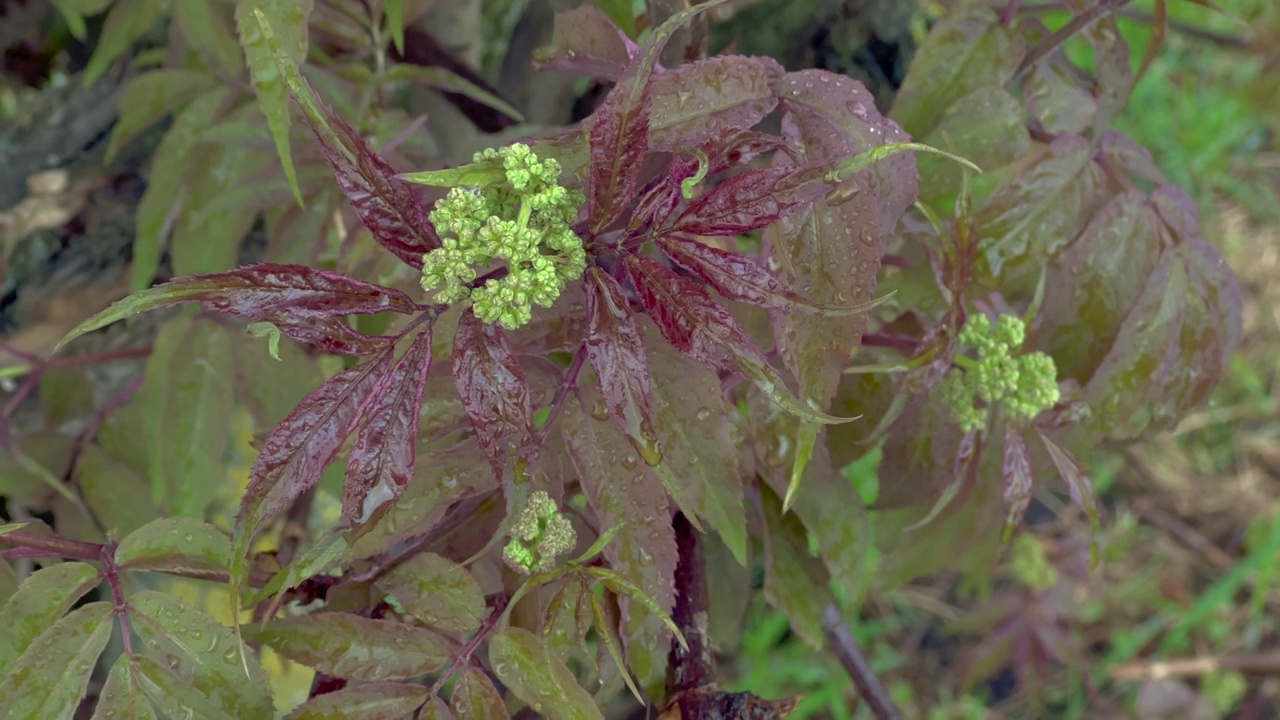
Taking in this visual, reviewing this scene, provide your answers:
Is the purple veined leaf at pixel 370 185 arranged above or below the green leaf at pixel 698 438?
above

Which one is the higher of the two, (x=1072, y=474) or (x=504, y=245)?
(x=504, y=245)

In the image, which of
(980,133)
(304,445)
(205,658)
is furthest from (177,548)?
(980,133)

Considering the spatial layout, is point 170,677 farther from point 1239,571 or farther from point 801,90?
point 1239,571

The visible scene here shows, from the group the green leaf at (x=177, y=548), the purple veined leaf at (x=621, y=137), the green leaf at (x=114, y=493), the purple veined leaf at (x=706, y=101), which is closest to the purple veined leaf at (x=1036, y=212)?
the purple veined leaf at (x=706, y=101)

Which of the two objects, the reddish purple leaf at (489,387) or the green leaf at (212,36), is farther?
the green leaf at (212,36)

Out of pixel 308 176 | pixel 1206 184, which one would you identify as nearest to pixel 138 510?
pixel 308 176

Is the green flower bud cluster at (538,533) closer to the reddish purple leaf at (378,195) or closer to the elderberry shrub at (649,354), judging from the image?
the elderberry shrub at (649,354)

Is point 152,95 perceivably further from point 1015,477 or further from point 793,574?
point 1015,477

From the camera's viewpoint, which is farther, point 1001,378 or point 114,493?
point 114,493
